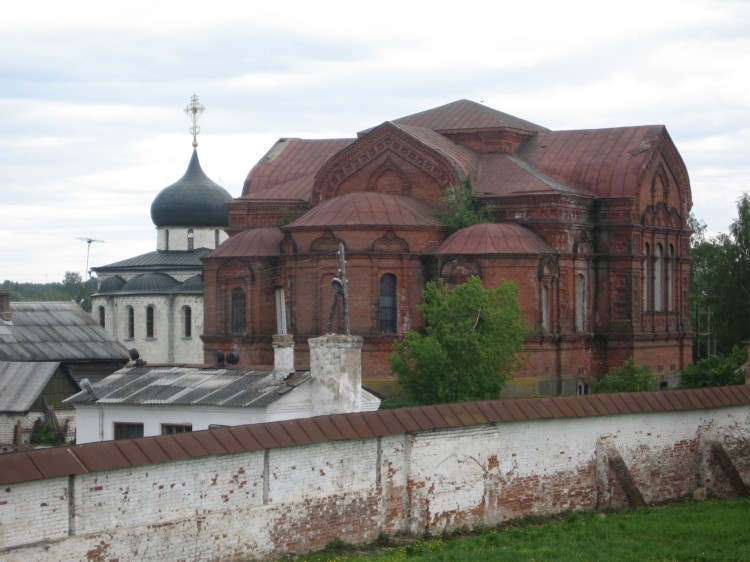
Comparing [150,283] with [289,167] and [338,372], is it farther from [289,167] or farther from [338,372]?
[338,372]

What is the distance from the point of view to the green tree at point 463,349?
97.7 ft

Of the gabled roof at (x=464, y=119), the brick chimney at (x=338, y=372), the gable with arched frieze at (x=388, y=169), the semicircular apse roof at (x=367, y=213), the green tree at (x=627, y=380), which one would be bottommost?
the green tree at (x=627, y=380)

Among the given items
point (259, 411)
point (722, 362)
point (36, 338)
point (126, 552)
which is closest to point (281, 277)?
point (36, 338)

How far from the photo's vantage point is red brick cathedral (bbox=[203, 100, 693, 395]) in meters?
34.8

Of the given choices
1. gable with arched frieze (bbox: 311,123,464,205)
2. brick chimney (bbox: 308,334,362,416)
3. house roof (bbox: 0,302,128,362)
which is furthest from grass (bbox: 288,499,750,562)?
gable with arched frieze (bbox: 311,123,464,205)

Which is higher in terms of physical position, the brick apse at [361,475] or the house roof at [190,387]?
the house roof at [190,387]

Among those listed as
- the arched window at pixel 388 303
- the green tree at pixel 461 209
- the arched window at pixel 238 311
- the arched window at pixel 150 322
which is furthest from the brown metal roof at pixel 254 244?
the arched window at pixel 150 322

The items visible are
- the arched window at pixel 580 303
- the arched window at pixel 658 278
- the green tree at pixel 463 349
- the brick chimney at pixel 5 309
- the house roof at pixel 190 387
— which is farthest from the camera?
the arched window at pixel 658 278

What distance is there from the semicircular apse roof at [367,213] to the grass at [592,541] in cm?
1639

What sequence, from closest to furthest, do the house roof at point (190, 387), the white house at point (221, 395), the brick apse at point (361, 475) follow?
the brick apse at point (361, 475), the white house at point (221, 395), the house roof at point (190, 387)

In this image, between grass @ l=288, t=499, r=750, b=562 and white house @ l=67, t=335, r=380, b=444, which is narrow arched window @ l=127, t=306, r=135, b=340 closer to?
white house @ l=67, t=335, r=380, b=444

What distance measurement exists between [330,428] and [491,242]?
18135 millimetres

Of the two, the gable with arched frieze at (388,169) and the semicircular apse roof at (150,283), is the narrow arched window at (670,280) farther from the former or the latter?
the semicircular apse roof at (150,283)

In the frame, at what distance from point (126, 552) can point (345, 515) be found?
3.26 m
